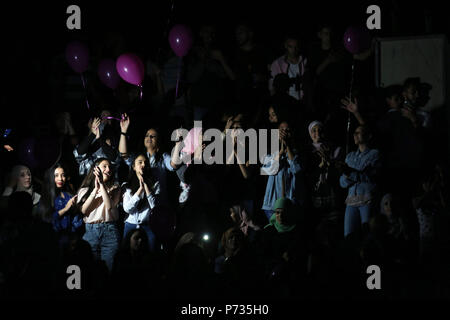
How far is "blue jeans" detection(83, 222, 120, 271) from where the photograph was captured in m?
5.70

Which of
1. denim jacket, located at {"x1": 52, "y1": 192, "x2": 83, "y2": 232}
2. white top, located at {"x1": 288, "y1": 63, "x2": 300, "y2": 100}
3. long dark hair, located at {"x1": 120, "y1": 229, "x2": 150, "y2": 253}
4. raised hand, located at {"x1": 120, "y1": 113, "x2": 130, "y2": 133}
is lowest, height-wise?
long dark hair, located at {"x1": 120, "y1": 229, "x2": 150, "y2": 253}

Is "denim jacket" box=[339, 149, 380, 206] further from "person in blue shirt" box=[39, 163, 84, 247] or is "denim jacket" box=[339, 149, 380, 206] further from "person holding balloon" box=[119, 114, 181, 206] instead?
"person in blue shirt" box=[39, 163, 84, 247]

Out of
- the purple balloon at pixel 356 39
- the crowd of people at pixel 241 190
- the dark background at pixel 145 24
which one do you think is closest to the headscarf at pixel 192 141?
the crowd of people at pixel 241 190

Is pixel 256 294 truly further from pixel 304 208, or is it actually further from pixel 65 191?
pixel 65 191

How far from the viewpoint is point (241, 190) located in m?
5.83

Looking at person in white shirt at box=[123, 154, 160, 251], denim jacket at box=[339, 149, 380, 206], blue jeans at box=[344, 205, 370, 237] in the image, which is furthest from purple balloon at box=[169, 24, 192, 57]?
blue jeans at box=[344, 205, 370, 237]

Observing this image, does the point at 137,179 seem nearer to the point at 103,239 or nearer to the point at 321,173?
the point at 103,239

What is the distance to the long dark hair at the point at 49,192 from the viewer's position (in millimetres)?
5883

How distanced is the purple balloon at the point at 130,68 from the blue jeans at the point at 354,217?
2.22m

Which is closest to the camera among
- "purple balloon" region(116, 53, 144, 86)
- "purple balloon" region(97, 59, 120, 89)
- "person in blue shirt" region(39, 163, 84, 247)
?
"person in blue shirt" region(39, 163, 84, 247)

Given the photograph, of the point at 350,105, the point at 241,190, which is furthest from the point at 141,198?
the point at 350,105

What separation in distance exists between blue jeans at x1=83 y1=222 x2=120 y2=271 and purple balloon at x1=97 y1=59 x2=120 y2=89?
137 cm

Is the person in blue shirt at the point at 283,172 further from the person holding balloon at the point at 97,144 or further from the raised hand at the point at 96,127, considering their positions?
the raised hand at the point at 96,127

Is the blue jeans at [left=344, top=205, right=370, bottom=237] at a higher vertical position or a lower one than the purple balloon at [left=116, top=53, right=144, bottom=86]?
lower
